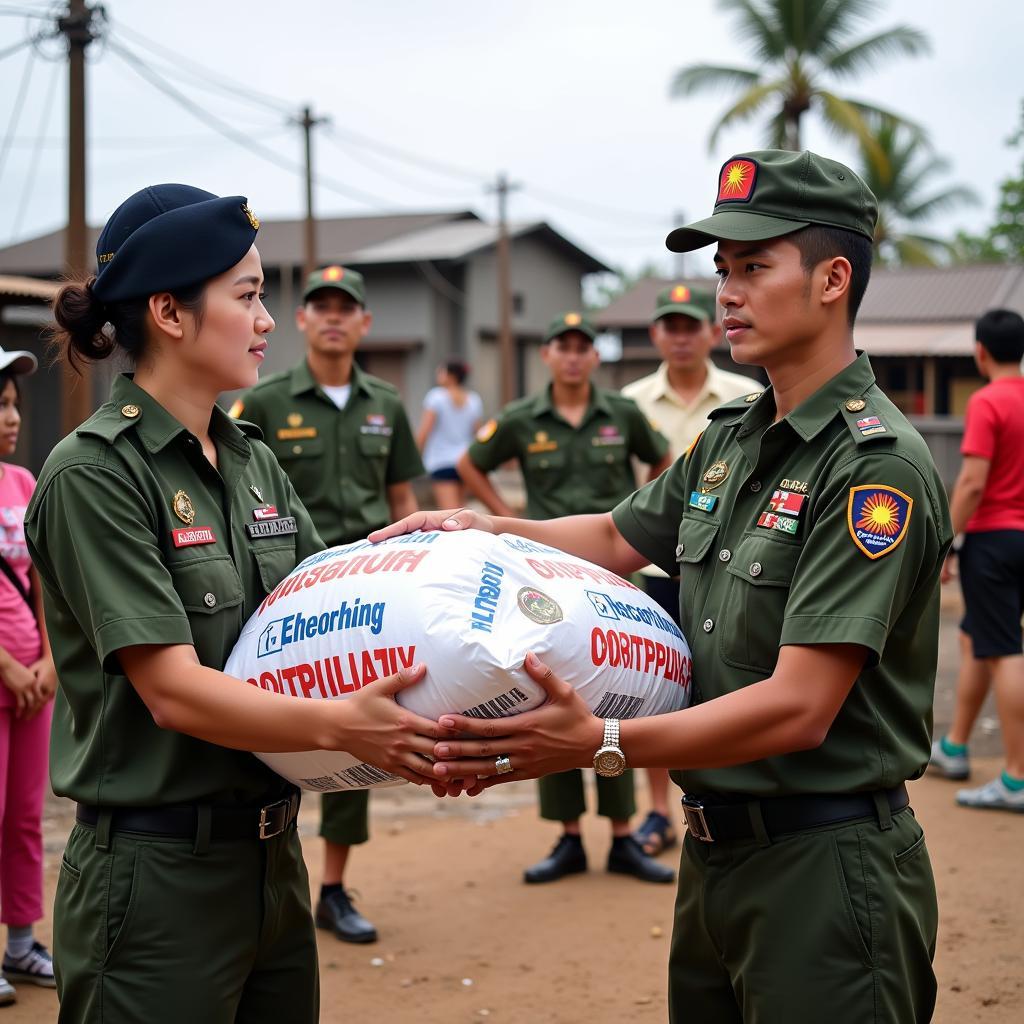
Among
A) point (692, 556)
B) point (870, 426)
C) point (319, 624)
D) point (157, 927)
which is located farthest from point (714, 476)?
point (157, 927)

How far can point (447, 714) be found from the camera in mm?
1964

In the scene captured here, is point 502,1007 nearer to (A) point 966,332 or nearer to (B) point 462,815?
(B) point 462,815

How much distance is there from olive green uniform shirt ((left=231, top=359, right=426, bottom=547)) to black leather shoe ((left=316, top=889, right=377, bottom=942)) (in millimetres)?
1320

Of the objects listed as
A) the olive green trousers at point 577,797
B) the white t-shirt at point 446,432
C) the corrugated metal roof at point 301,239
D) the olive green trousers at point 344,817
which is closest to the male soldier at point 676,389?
the olive green trousers at point 577,797

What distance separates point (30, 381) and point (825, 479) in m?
15.4

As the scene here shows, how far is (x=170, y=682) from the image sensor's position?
6.51ft

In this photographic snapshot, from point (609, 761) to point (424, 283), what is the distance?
21.1 meters

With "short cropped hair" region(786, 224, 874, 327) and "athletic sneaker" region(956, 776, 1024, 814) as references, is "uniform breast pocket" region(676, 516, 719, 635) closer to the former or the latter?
"short cropped hair" region(786, 224, 874, 327)

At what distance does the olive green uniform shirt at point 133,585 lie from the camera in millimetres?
1997

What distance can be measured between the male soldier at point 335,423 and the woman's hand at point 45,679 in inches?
48.4

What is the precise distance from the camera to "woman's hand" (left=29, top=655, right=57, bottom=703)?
3.77 metres

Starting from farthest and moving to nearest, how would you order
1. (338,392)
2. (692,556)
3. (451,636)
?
(338,392) → (692,556) → (451,636)

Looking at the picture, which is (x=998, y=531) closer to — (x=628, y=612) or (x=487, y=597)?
(x=628, y=612)

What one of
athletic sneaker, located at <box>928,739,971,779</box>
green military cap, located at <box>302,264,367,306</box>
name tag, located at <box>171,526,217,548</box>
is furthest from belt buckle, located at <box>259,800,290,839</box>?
athletic sneaker, located at <box>928,739,971,779</box>
